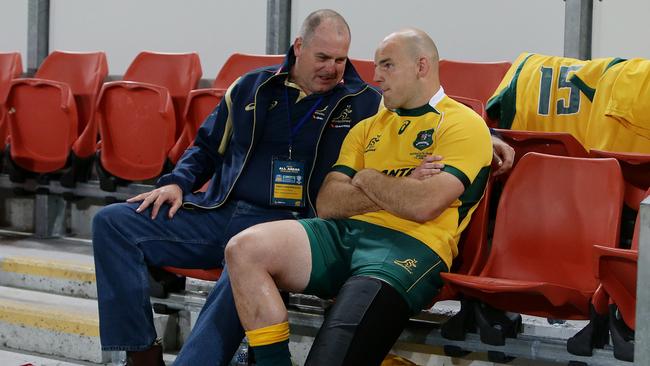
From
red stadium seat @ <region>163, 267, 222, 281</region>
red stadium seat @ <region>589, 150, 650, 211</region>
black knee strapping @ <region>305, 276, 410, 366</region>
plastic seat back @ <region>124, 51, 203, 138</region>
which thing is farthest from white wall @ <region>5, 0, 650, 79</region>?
black knee strapping @ <region>305, 276, 410, 366</region>

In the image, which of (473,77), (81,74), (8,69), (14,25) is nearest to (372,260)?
(473,77)

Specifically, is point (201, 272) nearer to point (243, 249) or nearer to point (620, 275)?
point (243, 249)

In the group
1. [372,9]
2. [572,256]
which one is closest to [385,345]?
[572,256]

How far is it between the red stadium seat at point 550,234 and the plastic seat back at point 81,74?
2397 millimetres

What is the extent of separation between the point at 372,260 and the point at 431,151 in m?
0.36

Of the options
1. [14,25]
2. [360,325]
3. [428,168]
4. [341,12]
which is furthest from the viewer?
[14,25]

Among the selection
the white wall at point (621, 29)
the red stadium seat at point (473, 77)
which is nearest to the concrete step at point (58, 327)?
the red stadium seat at point (473, 77)

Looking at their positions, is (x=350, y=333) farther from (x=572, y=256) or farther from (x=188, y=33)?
(x=188, y=33)

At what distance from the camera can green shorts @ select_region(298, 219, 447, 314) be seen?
84.7 inches

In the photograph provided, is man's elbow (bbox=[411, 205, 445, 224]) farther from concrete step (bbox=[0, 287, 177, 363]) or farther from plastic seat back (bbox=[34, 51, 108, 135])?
plastic seat back (bbox=[34, 51, 108, 135])

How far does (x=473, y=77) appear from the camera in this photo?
3.50 meters

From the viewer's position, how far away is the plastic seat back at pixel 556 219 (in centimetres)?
226

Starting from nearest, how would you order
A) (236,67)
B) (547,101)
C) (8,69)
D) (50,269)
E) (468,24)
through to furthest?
(547,101) → (50,269) → (468,24) → (236,67) → (8,69)

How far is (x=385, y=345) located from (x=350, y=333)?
0.12 meters
